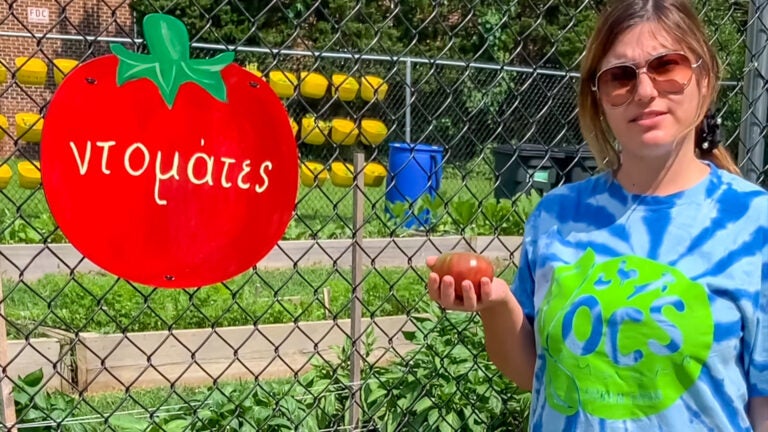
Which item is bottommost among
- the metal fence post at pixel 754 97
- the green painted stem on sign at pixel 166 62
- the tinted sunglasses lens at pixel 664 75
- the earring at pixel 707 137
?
the metal fence post at pixel 754 97

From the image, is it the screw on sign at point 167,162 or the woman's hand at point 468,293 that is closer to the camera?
the woman's hand at point 468,293

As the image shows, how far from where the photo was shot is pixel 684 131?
1489 millimetres

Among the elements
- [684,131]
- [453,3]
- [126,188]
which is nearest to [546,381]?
[684,131]

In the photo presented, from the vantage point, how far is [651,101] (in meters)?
1.48

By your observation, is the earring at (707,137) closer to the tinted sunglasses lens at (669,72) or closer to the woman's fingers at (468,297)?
the tinted sunglasses lens at (669,72)

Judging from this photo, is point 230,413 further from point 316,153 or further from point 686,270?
point 316,153

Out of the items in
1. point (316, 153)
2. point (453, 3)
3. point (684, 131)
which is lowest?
point (453, 3)

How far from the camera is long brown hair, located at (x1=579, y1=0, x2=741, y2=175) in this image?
153cm

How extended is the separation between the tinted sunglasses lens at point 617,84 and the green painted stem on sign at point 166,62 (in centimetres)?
86

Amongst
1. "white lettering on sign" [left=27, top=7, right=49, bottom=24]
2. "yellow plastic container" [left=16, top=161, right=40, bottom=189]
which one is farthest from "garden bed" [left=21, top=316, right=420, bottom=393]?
"white lettering on sign" [left=27, top=7, right=49, bottom=24]

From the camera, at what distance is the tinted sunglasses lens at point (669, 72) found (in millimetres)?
1485

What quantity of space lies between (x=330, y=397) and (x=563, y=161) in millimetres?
7629

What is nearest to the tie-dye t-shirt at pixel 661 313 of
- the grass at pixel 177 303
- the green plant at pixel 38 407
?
the green plant at pixel 38 407

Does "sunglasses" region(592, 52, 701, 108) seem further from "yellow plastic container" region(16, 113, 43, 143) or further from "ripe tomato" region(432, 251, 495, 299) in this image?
"yellow plastic container" region(16, 113, 43, 143)
